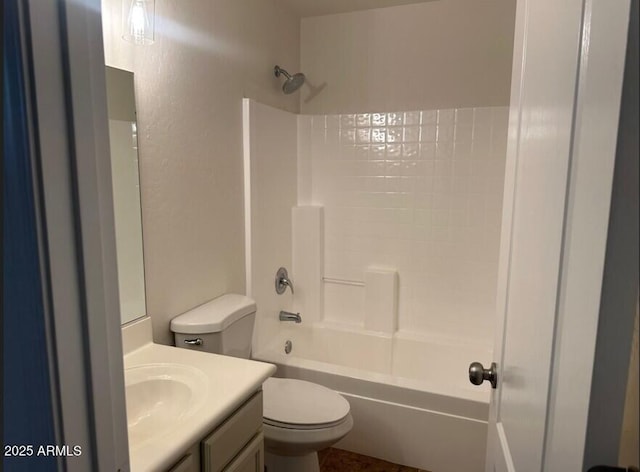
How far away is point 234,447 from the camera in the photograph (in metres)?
1.28

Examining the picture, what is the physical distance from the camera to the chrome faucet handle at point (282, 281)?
8.95 ft

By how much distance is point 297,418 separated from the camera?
68.6 inches

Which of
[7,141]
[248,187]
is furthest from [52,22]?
[248,187]

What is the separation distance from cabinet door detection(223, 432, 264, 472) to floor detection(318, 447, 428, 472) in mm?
889

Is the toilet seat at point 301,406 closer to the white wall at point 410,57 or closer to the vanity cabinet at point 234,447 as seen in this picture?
the vanity cabinet at point 234,447

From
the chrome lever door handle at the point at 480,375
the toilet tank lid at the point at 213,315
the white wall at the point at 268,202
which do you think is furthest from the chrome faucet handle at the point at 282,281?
the chrome lever door handle at the point at 480,375

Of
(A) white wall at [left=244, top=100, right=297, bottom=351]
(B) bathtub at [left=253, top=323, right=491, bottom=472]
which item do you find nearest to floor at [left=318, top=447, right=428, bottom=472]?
(B) bathtub at [left=253, top=323, right=491, bottom=472]

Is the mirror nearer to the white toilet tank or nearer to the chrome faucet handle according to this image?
the white toilet tank

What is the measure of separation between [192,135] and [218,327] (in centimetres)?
81

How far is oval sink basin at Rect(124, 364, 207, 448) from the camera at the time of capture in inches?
49.4

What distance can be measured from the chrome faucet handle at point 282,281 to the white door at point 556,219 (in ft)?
5.96

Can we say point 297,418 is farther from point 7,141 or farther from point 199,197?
point 7,141

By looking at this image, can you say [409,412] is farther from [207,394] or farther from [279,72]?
[279,72]

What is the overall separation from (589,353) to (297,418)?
4.67ft
